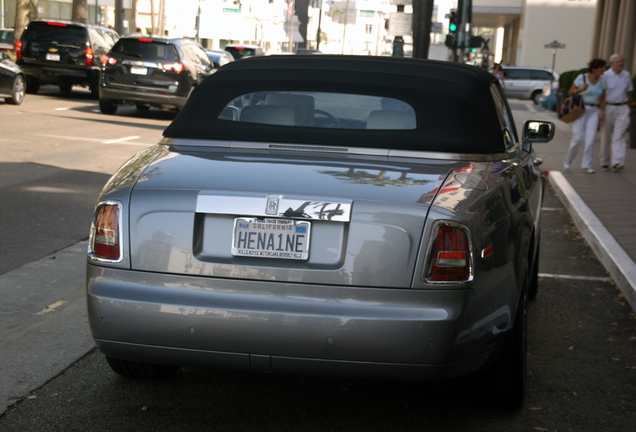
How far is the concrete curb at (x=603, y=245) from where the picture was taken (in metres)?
5.98

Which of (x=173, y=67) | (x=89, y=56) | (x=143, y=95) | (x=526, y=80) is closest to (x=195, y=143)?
(x=143, y=95)

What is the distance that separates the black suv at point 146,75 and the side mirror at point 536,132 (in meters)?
12.8

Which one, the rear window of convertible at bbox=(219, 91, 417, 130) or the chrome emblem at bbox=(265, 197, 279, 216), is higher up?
the rear window of convertible at bbox=(219, 91, 417, 130)

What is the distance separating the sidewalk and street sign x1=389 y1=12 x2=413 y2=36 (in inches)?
579

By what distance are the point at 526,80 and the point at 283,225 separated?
38318mm

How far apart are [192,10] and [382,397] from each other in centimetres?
7322

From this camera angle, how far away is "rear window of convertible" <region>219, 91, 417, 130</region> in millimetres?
4117

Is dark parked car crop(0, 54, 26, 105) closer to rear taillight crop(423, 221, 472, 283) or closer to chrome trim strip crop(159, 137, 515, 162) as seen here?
chrome trim strip crop(159, 137, 515, 162)

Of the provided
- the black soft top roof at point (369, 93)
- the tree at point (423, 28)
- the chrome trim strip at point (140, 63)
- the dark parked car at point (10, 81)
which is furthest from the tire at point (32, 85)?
the black soft top roof at point (369, 93)

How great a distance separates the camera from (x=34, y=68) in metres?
21.5

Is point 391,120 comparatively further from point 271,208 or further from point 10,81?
point 10,81

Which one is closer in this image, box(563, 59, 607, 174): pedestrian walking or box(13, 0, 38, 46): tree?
box(563, 59, 607, 174): pedestrian walking

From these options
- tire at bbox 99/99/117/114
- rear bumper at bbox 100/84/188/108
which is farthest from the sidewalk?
tire at bbox 99/99/117/114

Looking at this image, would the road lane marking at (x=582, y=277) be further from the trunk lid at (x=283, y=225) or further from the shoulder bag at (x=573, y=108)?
the shoulder bag at (x=573, y=108)
